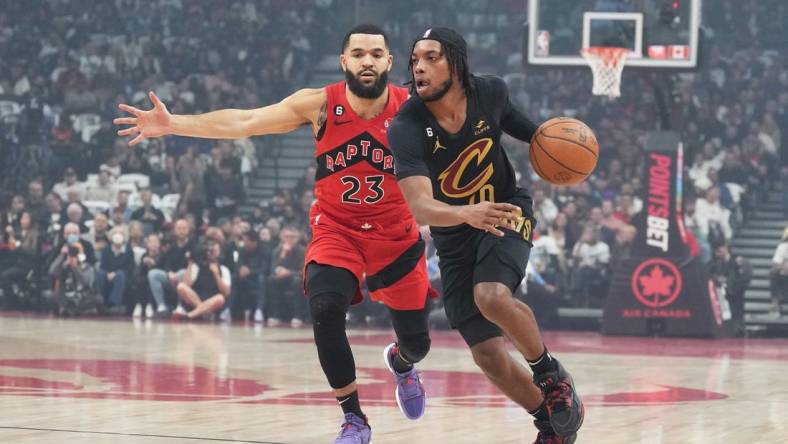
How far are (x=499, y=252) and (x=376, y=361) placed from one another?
573 centimetres

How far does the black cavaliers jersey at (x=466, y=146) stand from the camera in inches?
232

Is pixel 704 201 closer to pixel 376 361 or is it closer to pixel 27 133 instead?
pixel 376 361

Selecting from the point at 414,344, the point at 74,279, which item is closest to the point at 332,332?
the point at 414,344

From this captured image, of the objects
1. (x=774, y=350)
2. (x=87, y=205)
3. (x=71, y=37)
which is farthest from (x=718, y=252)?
(x=71, y=37)

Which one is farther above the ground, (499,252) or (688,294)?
(499,252)

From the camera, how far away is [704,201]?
17.4m

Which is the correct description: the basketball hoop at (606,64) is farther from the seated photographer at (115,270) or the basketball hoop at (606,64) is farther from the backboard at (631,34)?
the seated photographer at (115,270)

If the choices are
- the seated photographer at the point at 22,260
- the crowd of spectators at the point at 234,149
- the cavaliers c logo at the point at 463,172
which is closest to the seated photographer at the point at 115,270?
the crowd of spectators at the point at 234,149

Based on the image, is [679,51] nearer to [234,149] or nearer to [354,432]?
[234,149]

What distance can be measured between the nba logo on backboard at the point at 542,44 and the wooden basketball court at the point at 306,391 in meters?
3.21

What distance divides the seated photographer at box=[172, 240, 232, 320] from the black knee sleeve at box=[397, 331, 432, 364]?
10.1 metres

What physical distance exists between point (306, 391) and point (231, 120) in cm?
265

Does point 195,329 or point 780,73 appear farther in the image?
point 780,73

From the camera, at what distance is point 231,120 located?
6703 millimetres
